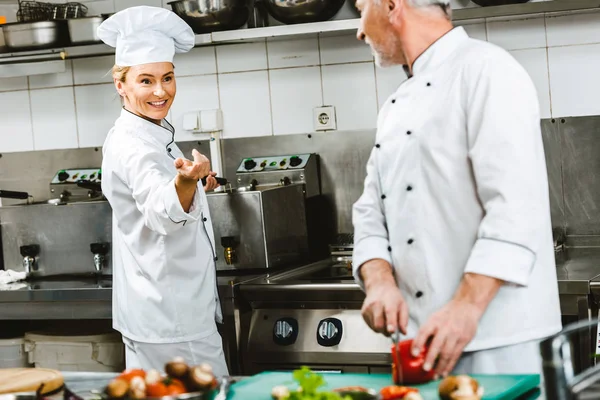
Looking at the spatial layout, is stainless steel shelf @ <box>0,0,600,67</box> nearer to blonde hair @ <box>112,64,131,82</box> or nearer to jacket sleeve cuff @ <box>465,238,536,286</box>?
blonde hair @ <box>112,64,131,82</box>

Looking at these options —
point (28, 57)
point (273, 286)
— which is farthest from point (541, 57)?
point (28, 57)

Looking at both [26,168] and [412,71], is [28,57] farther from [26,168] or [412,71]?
[412,71]

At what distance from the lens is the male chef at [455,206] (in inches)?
66.0

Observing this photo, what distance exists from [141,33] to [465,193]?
4.04ft

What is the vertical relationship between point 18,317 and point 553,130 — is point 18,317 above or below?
below

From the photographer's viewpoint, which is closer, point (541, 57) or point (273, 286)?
point (273, 286)

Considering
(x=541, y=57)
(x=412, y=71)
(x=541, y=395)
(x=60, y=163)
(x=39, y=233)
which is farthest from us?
(x=60, y=163)

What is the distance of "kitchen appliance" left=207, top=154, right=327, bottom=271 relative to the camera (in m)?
3.20

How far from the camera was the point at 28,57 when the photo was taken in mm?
3545

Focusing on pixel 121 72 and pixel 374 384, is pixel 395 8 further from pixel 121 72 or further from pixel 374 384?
pixel 121 72

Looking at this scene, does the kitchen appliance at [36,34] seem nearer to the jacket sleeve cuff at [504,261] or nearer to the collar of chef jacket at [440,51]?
the collar of chef jacket at [440,51]

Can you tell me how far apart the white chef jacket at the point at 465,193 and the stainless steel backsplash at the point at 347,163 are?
147 cm

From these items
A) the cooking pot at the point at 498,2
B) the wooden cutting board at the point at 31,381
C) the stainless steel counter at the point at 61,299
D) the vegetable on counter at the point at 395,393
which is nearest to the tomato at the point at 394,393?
the vegetable on counter at the point at 395,393

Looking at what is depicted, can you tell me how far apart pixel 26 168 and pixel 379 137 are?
2450mm
